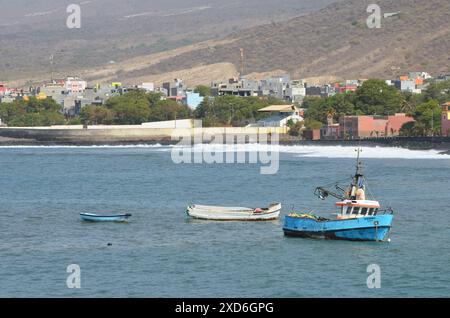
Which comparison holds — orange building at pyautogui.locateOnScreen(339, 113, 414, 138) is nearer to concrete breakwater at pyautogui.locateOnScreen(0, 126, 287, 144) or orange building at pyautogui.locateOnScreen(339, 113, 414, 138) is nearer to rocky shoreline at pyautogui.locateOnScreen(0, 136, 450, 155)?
rocky shoreline at pyautogui.locateOnScreen(0, 136, 450, 155)

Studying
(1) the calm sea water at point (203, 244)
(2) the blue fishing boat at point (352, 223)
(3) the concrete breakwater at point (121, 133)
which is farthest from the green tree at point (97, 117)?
(2) the blue fishing boat at point (352, 223)

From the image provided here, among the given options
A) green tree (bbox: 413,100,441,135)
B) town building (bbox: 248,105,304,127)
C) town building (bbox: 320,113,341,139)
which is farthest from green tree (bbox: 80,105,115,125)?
green tree (bbox: 413,100,441,135)

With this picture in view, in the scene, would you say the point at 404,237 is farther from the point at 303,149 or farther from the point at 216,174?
the point at 303,149

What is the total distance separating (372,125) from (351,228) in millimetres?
108621

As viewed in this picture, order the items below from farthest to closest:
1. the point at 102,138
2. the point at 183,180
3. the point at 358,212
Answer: the point at 102,138
the point at 183,180
the point at 358,212

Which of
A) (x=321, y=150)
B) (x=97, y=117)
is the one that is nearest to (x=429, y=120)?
(x=321, y=150)

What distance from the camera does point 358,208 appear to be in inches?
1866

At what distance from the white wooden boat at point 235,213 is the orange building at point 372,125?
97.7 m

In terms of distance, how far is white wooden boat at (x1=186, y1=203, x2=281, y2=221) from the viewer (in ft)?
A: 179

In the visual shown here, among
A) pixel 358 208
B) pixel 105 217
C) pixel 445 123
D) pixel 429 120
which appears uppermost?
pixel 429 120

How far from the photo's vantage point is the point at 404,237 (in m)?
48.3

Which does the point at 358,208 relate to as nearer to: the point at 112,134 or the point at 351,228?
the point at 351,228
